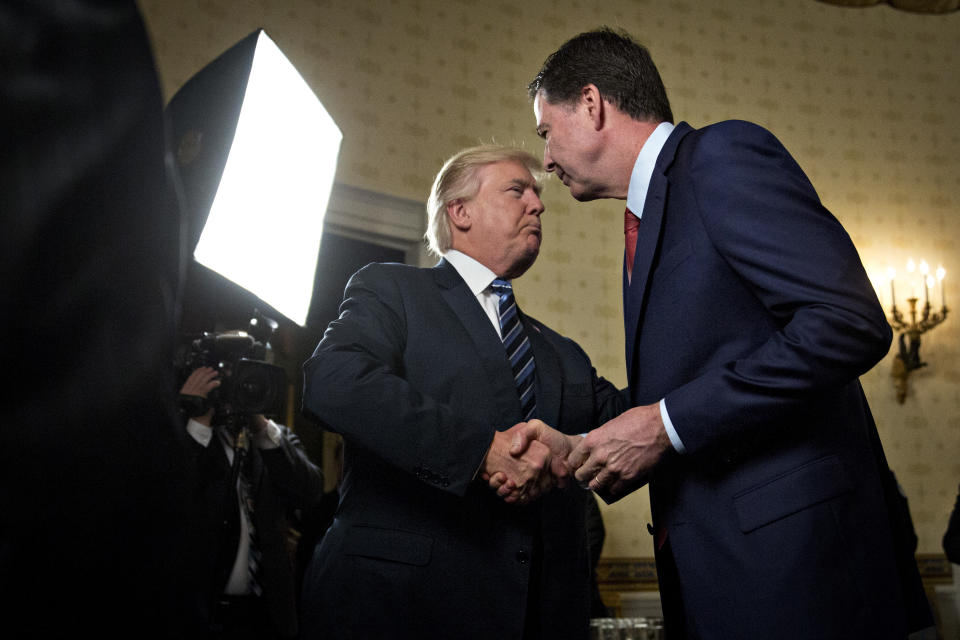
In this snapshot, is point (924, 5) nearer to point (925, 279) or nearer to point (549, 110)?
point (925, 279)

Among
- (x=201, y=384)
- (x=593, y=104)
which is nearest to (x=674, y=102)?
(x=593, y=104)

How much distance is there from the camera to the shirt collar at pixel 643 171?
175 centimetres

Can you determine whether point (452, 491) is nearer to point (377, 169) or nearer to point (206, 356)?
point (206, 356)

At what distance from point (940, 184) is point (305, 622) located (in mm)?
6279

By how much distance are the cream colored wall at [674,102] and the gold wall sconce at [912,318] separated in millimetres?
99

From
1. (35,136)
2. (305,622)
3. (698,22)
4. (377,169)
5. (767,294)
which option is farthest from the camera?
(698,22)

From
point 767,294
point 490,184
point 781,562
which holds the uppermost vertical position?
point 490,184

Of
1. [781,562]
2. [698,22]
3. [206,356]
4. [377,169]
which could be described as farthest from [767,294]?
[698,22]

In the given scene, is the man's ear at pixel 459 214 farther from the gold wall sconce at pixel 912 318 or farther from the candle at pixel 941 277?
the candle at pixel 941 277

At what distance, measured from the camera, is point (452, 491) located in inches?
63.8

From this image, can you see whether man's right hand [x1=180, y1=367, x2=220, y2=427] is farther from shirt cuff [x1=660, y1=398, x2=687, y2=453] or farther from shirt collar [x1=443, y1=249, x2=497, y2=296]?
shirt cuff [x1=660, y1=398, x2=687, y2=453]

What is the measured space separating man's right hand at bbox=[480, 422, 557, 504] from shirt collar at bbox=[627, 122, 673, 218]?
0.54 meters

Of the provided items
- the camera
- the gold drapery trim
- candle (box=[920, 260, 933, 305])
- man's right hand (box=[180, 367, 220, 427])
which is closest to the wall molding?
man's right hand (box=[180, 367, 220, 427])

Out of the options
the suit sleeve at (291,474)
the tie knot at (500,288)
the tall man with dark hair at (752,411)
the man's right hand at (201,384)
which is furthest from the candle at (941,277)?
the man's right hand at (201,384)
